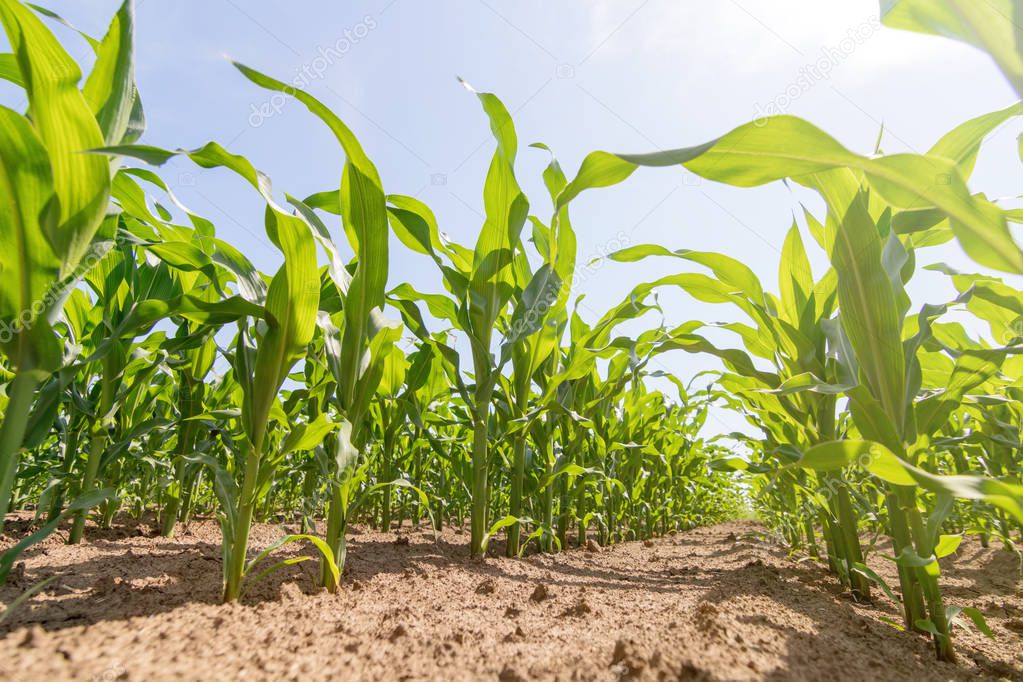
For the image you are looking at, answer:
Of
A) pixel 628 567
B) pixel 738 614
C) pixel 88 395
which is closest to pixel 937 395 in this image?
pixel 738 614

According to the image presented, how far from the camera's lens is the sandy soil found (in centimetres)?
77

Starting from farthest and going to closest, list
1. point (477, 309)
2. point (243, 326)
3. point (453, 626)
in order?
point (477, 309) < point (243, 326) < point (453, 626)

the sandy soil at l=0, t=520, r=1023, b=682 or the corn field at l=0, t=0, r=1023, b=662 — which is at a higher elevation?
the corn field at l=0, t=0, r=1023, b=662

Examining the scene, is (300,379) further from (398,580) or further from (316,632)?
(316,632)

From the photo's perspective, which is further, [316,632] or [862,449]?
[316,632]

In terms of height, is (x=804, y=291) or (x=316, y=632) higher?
(x=804, y=291)

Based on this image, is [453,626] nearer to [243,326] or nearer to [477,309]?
[243,326]

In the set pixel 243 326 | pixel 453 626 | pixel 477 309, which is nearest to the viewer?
A: pixel 453 626

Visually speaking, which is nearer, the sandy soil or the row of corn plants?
the sandy soil

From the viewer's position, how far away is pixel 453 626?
1.06 m

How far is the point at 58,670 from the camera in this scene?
2.23 ft

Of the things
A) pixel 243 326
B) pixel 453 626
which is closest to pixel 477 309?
pixel 243 326

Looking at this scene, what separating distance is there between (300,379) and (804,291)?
2345 millimetres

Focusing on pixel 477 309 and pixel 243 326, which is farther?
pixel 477 309
